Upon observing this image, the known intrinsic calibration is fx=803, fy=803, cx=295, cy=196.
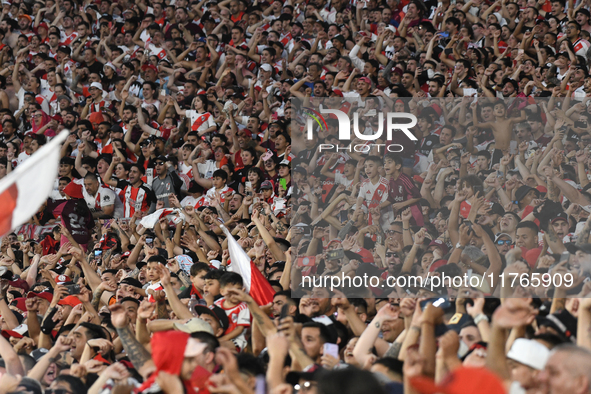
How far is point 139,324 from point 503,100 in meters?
5.25

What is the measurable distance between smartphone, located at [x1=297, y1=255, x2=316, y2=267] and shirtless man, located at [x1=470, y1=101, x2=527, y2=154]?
7.53 feet

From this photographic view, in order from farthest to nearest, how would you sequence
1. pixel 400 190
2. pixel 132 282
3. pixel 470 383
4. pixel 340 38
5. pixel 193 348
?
1. pixel 340 38
2. pixel 400 190
3. pixel 132 282
4. pixel 193 348
5. pixel 470 383

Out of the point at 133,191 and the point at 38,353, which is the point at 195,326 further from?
the point at 133,191

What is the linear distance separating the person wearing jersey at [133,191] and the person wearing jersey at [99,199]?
0.33 ft

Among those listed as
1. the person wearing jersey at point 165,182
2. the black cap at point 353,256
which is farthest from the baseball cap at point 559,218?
the person wearing jersey at point 165,182

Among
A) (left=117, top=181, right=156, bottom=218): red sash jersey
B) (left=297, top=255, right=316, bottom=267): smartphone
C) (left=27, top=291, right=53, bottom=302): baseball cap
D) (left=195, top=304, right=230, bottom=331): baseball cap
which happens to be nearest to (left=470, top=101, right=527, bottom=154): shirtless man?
(left=297, top=255, right=316, bottom=267): smartphone

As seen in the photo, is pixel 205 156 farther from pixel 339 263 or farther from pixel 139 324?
pixel 139 324

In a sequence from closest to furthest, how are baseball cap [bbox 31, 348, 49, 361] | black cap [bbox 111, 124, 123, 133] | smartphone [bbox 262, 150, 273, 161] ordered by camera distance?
baseball cap [bbox 31, 348, 49, 361] → smartphone [bbox 262, 150, 273, 161] → black cap [bbox 111, 124, 123, 133]

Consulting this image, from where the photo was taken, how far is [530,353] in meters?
3.51

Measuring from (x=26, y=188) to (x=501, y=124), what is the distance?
5815 millimetres

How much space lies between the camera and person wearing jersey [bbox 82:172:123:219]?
987 centimetres

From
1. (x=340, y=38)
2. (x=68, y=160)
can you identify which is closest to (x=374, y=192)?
(x=340, y=38)

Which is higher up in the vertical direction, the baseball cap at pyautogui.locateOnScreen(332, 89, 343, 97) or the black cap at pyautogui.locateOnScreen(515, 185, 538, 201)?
the baseball cap at pyautogui.locateOnScreen(332, 89, 343, 97)

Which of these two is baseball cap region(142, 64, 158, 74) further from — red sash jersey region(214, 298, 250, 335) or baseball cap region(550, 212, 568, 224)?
baseball cap region(550, 212, 568, 224)
